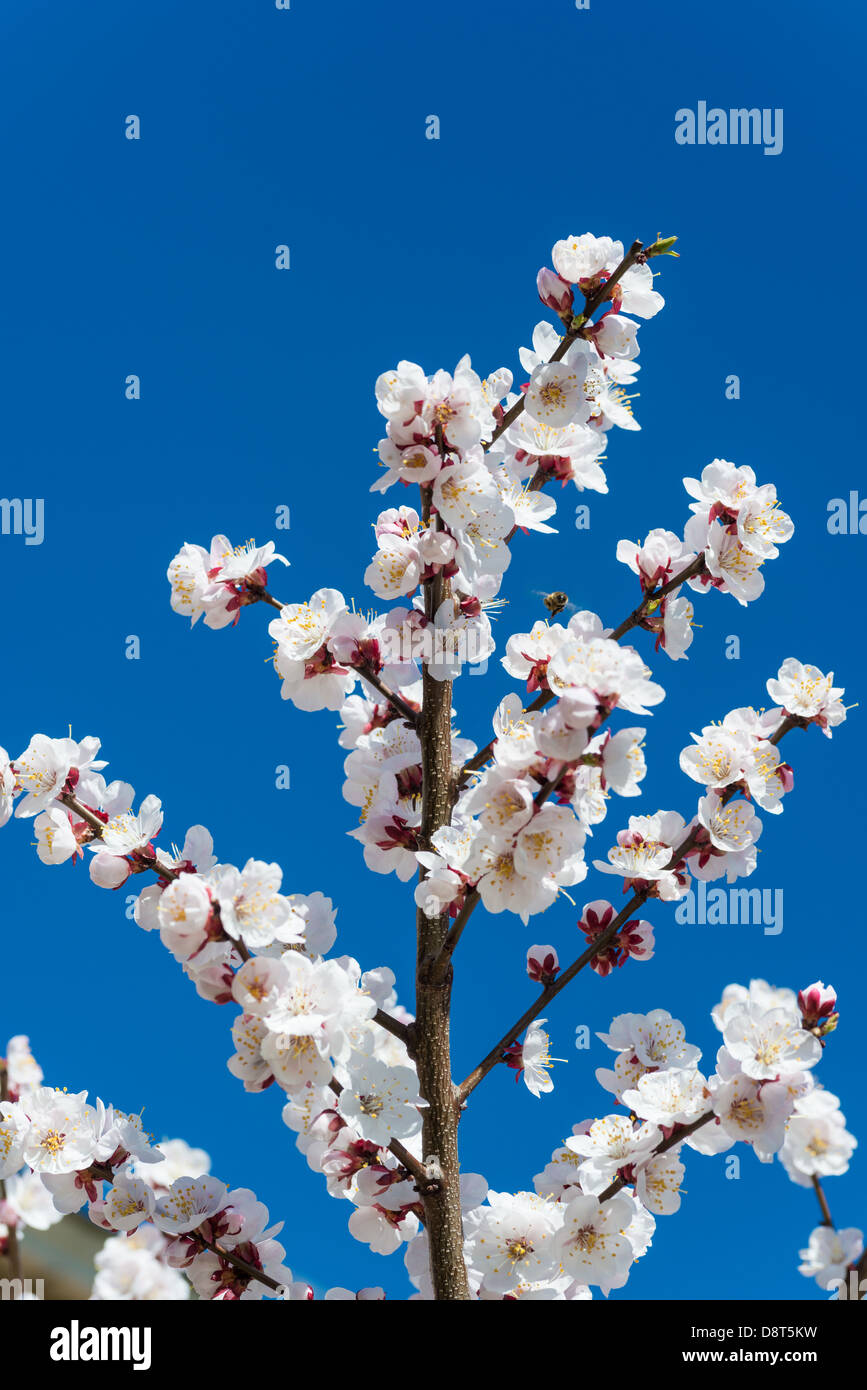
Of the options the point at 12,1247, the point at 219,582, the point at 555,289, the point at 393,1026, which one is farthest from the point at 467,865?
the point at 12,1247

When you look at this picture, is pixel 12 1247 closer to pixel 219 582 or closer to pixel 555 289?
pixel 219 582

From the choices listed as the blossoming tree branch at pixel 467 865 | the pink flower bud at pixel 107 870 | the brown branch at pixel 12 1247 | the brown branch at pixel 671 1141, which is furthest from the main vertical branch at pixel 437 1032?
the brown branch at pixel 12 1247

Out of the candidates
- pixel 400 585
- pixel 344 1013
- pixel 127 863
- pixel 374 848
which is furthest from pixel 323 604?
pixel 344 1013

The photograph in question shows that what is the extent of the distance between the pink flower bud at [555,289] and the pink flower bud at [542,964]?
1348 mm

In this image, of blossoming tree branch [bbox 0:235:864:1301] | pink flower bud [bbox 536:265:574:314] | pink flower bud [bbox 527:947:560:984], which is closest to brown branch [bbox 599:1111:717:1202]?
blossoming tree branch [bbox 0:235:864:1301]

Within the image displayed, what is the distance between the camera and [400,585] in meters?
1.95

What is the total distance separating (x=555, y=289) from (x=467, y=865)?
124 cm

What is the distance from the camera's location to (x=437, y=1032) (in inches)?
77.8

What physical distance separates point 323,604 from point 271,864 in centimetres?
58

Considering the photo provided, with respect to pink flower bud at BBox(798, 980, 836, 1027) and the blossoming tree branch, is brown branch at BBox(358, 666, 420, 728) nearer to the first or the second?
the blossoming tree branch

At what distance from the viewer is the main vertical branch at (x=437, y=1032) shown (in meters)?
1.92

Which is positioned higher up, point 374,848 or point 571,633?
point 571,633

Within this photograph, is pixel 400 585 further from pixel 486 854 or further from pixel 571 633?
pixel 486 854
